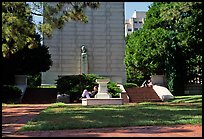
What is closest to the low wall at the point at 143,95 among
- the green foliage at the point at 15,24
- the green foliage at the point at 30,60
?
the green foliage at the point at 30,60

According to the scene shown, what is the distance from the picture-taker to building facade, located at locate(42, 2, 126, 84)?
35062 millimetres

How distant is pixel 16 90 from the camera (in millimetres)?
23953

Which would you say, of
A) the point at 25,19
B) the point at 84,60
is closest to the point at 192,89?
the point at 84,60

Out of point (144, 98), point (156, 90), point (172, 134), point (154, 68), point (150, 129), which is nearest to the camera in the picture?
point (172, 134)

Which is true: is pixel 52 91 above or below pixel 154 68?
below

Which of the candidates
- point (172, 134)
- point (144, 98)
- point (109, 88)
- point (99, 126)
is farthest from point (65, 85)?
A: point (172, 134)

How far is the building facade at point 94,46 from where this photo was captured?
3506 centimetres

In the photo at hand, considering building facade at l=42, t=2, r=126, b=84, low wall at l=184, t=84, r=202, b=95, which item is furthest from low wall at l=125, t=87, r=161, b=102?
building facade at l=42, t=2, r=126, b=84

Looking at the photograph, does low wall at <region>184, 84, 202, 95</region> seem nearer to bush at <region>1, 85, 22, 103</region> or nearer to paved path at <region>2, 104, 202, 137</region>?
bush at <region>1, 85, 22, 103</region>

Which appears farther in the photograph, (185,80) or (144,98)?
(185,80)

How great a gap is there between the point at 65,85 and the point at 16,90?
131 inches

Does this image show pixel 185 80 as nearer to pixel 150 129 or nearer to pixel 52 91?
pixel 52 91

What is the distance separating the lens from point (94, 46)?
35406mm

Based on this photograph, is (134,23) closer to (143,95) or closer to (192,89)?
(192,89)
